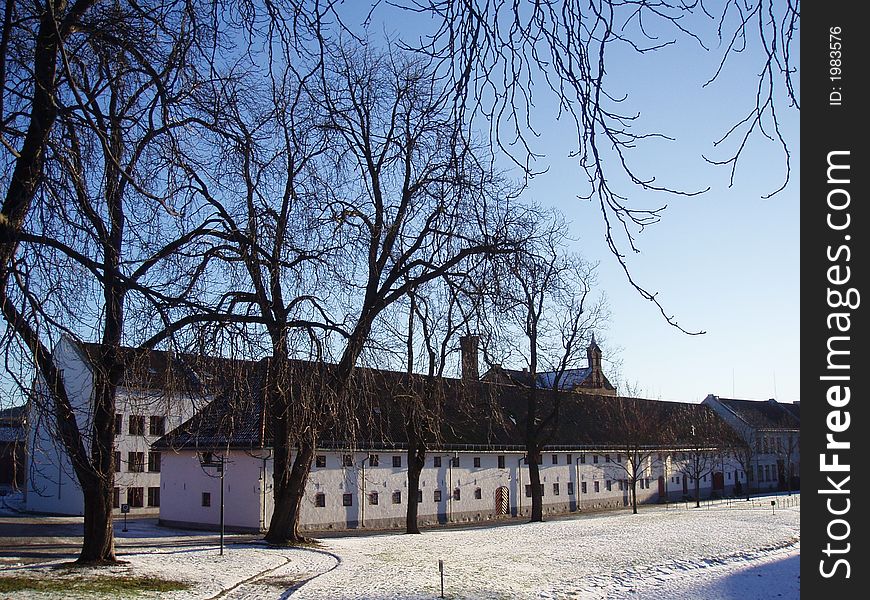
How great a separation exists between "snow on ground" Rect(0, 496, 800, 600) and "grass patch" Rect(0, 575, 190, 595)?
66 centimetres

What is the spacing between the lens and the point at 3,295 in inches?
→ 408

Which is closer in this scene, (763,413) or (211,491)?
(211,491)

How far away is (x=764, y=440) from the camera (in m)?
75.7

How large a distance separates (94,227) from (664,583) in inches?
625

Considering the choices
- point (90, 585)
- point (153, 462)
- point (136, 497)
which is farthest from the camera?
point (136, 497)

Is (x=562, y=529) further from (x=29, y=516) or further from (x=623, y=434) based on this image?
(x=29, y=516)

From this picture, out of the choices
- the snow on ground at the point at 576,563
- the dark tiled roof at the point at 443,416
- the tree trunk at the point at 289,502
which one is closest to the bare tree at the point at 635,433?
the dark tiled roof at the point at 443,416

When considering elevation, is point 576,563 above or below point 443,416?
below

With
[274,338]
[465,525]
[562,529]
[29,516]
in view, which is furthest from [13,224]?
[29,516]

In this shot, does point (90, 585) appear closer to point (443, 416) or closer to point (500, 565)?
point (500, 565)

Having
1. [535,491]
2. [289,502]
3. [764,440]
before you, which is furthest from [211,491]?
[764,440]

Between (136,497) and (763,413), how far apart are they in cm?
5791

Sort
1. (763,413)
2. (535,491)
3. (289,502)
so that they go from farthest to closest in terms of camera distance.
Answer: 1. (763,413)
2. (535,491)
3. (289,502)
